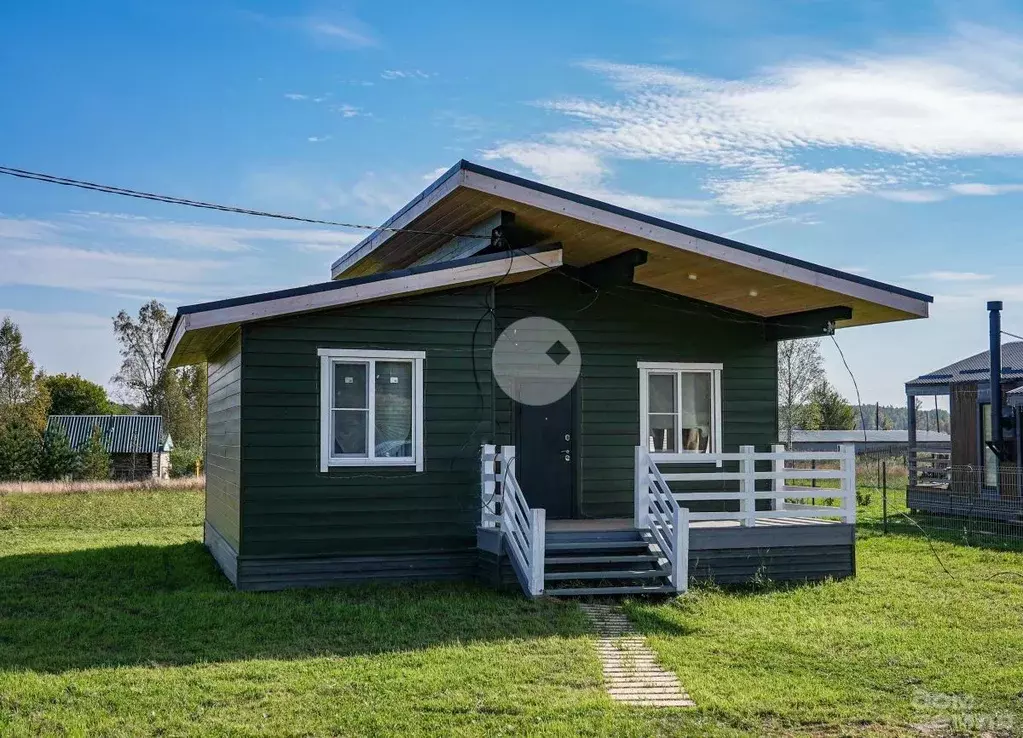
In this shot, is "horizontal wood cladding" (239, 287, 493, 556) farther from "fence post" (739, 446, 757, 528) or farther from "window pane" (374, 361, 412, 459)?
"fence post" (739, 446, 757, 528)

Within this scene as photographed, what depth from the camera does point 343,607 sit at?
383 inches

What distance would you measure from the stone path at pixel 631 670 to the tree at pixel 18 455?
33.8 metres

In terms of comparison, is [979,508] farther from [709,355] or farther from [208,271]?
[208,271]

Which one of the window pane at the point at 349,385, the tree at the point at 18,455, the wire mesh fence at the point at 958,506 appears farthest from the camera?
the tree at the point at 18,455

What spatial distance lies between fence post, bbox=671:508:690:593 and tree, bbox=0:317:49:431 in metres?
41.3

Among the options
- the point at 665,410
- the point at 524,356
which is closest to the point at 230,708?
the point at 524,356

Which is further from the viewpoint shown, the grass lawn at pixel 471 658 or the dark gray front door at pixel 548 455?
→ the dark gray front door at pixel 548 455

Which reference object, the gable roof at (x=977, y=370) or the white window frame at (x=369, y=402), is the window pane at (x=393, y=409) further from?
the gable roof at (x=977, y=370)

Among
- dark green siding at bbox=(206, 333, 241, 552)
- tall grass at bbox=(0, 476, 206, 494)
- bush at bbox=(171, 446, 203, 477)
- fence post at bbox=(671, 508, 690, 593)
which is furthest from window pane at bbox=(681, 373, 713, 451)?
bush at bbox=(171, 446, 203, 477)

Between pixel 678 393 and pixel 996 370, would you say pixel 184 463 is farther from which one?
pixel 678 393

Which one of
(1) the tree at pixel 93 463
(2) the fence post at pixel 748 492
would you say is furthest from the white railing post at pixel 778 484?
(1) the tree at pixel 93 463

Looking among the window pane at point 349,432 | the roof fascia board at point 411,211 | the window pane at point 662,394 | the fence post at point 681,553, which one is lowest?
the fence post at point 681,553
